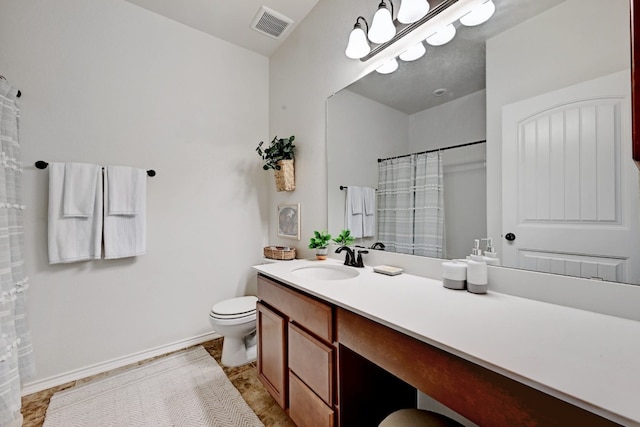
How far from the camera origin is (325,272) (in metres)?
1.68

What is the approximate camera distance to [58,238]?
1698 millimetres

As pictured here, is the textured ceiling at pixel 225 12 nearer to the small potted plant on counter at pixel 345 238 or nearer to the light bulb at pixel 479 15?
the light bulb at pixel 479 15

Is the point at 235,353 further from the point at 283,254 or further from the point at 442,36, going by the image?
the point at 442,36

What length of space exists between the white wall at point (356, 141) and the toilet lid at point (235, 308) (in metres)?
0.86

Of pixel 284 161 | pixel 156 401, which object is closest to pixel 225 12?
pixel 284 161

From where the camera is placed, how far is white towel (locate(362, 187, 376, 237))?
1682 millimetres

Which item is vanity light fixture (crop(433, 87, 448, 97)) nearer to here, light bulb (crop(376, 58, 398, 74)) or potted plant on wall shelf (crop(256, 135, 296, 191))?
light bulb (crop(376, 58, 398, 74))

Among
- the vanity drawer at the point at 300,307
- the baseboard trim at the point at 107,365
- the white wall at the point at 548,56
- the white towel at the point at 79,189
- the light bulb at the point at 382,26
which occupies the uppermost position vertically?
the light bulb at the point at 382,26

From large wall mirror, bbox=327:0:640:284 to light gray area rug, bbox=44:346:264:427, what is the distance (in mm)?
1425

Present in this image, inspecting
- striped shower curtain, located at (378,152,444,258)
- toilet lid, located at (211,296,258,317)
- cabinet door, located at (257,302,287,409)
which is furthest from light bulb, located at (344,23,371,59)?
toilet lid, located at (211,296,258,317)

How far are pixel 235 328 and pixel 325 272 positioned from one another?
0.82m

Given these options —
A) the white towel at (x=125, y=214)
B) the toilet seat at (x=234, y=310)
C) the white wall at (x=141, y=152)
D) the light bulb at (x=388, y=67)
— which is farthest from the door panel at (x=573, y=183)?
the white towel at (x=125, y=214)

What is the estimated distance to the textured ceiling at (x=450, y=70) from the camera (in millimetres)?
1074

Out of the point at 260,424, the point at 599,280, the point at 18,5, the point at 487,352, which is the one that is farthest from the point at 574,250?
the point at 18,5
